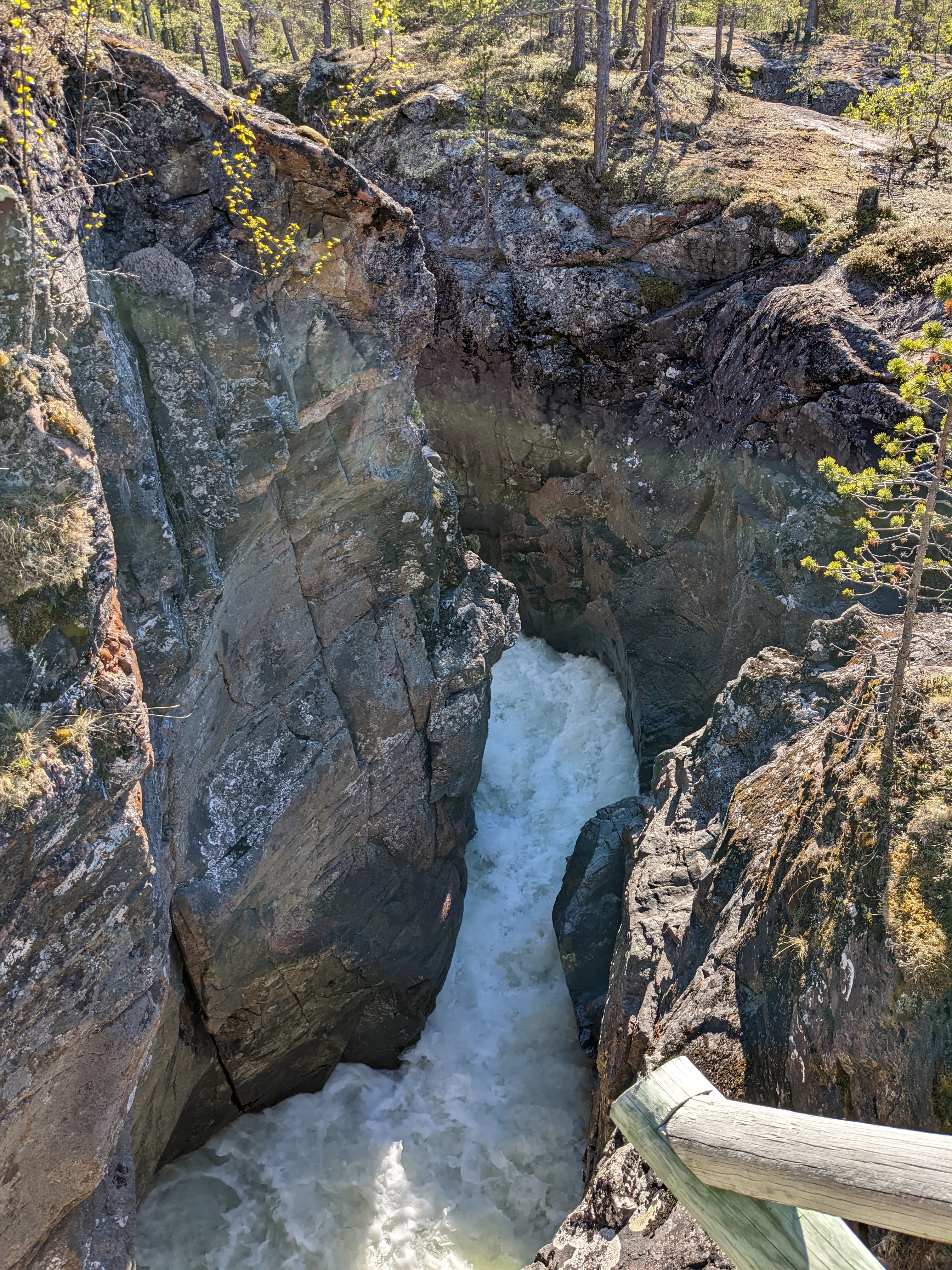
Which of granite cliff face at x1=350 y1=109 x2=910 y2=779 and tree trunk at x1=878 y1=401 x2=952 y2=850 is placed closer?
tree trunk at x1=878 y1=401 x2=952 y2=850

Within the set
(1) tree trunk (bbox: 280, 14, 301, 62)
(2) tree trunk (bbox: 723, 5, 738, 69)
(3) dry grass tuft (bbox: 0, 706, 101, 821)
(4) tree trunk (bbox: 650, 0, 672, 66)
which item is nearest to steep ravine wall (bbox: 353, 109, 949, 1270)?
(3) dry grass tuft (bbox: 0, 706, 101, 821)

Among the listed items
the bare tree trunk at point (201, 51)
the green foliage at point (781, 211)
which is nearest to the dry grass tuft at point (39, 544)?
the green foliage at point (781, 211)

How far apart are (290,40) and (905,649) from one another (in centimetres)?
3710

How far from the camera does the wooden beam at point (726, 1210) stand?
103 inches

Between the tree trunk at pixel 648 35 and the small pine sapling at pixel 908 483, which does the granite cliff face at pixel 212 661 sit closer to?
the small pine sapling at pixel 908 483

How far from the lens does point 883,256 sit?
50.0ft

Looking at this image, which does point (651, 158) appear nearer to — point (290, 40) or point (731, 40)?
point (731, 40)

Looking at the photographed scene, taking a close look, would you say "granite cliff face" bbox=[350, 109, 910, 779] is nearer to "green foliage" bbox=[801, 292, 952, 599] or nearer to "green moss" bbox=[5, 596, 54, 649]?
"green foliage" bbox=[801, 292, 952, 599]

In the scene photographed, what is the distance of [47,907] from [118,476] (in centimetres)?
463

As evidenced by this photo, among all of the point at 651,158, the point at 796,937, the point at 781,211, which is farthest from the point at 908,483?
the point at 651,158

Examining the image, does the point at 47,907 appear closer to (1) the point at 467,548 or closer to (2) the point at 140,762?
(2) the point at 140,762

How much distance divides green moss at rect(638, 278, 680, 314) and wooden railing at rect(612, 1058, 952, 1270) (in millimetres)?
19056

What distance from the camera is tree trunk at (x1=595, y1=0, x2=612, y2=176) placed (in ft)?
62.8

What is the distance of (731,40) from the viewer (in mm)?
28891
